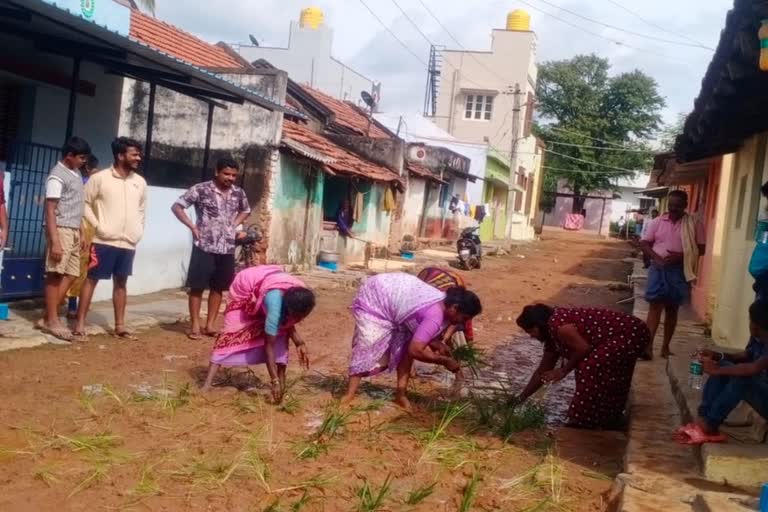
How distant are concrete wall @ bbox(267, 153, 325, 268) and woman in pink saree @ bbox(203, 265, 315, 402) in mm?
8045

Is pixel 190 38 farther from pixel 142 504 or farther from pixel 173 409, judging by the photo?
pixel 142 504

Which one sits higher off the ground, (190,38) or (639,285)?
(190,38)

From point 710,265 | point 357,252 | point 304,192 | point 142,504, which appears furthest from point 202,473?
point 357,252

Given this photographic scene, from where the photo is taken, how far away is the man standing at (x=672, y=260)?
779 cm

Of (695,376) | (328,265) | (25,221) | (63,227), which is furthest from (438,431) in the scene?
(328,265)

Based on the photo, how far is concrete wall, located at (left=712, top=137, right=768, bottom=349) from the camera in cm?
765

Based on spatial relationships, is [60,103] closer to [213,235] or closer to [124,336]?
[213,235]

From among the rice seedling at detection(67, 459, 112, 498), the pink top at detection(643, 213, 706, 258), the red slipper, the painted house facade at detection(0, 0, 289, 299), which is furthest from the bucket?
the rice seedling at detection(67, 459, 112, 498)

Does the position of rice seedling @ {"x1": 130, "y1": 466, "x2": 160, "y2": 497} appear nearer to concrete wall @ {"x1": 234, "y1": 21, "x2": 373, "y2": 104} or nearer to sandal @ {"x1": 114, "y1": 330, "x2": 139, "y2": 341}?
sandal @ {"x1": 114, "y1": 330, "x2": 139, "y2": 341}

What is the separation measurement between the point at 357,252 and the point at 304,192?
455cm

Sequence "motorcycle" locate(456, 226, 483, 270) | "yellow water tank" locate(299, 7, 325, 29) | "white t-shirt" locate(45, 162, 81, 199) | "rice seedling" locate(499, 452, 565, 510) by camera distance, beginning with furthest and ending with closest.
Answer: "yellow water tank" locate(299, 7, 325, 29) < "motorcycle" locate(456, 226, 483, 270) < "white t-shirt" locate(45, 162, 81, 199) < "rice seedling" locate(499, 452, 565, 510)

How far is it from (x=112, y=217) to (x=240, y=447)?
3.32 metres

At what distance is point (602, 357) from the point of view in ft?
18.8

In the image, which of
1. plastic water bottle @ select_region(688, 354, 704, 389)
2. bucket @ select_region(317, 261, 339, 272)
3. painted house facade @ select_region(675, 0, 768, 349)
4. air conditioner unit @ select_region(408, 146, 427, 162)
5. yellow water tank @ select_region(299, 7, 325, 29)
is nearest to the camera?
painted house facade @ select_region(675, 0, 768, 349)
